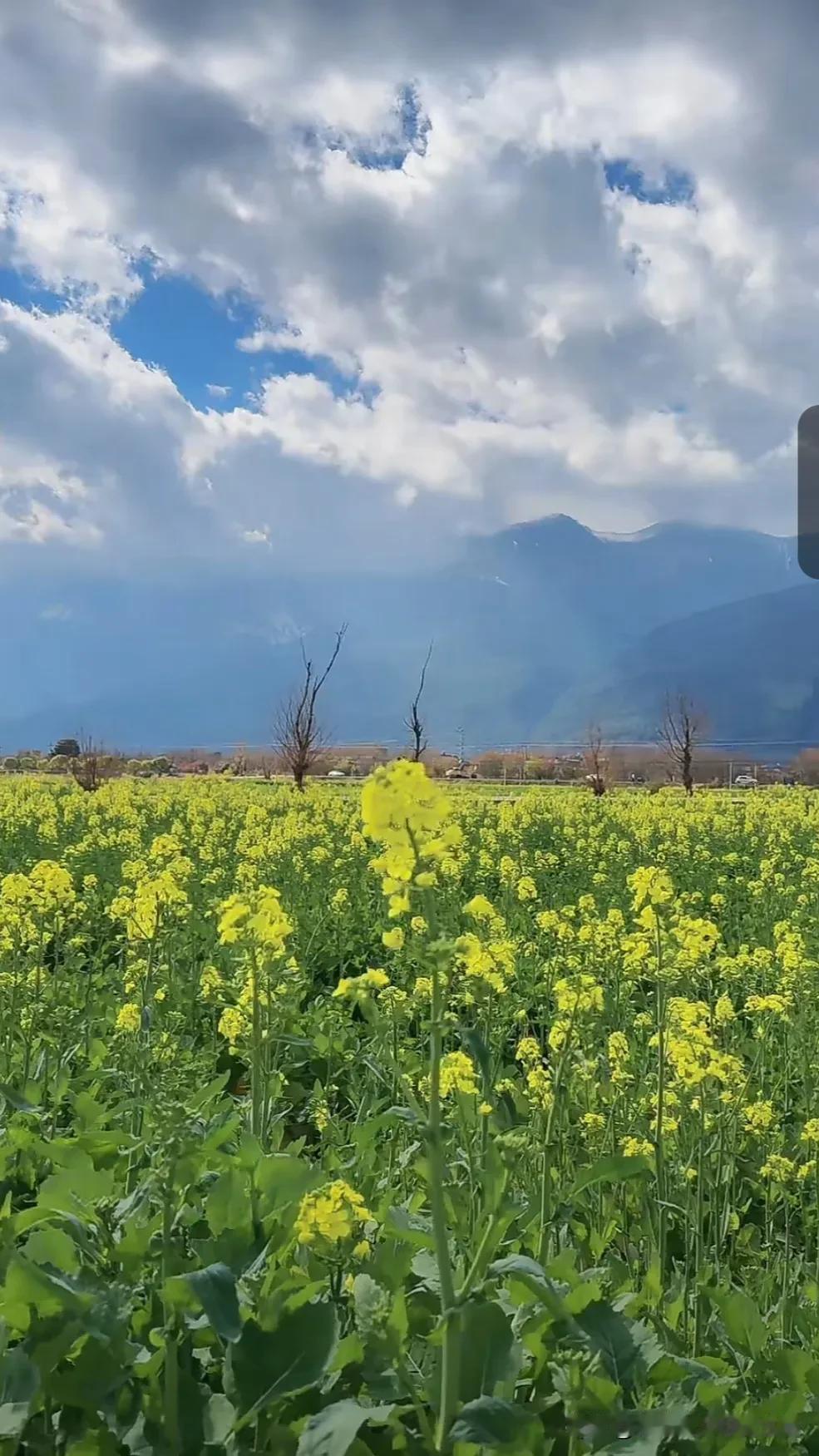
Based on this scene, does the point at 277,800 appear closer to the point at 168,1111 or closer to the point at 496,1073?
the point at 496,1073

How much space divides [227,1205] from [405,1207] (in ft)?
2.00

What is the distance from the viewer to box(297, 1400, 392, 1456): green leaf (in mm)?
1506

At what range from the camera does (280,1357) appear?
1.65 m

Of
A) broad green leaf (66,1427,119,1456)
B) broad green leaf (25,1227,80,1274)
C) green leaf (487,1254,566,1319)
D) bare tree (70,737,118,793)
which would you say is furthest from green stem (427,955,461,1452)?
bare tree (70,737,118,793)

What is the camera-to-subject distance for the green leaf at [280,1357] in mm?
1622

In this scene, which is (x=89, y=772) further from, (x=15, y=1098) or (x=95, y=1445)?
(x=95, y=1445)

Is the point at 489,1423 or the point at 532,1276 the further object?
the point at 532,1276

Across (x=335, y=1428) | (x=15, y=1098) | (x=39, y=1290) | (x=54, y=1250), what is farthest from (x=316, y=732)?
(x=335, y=1428)

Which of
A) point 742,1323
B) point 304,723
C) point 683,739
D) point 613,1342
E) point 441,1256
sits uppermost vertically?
point 304,723

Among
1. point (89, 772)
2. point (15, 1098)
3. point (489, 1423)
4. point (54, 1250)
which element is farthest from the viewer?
point (89, 772)

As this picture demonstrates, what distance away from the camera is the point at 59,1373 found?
1693mm

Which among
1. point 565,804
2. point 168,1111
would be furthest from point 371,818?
point 565,804

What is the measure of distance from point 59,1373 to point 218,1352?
32 cm

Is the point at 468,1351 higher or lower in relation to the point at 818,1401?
higher
